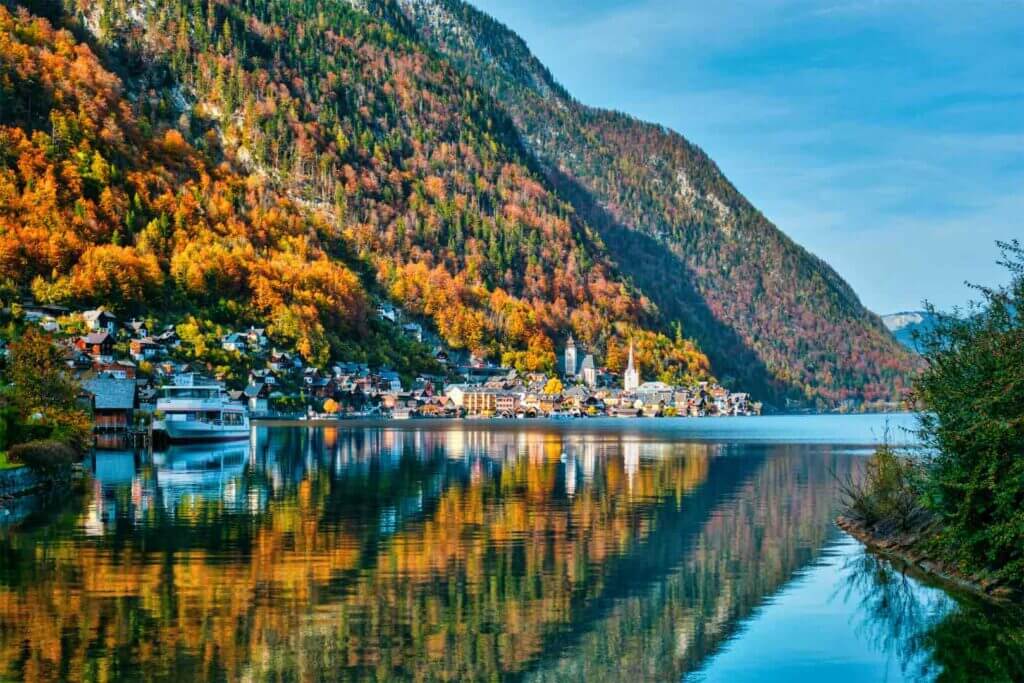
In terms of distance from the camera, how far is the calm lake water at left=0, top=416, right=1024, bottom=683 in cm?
2059

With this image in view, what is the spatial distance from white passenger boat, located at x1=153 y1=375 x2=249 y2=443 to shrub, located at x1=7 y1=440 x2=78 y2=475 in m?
38.7

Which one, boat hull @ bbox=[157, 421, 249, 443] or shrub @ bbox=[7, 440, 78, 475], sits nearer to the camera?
shrub @ bbox=[7, 440, 78, 475]

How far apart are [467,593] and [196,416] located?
2774 inches

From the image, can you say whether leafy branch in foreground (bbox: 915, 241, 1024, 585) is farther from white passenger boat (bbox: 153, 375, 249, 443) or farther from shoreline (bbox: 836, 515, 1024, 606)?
white passenger boat (bbox: 153, 375, 249, 443)

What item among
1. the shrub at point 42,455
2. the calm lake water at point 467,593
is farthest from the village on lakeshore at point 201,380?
the calm lake water at point 467,593

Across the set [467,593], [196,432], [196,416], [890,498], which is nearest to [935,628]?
[467,593]

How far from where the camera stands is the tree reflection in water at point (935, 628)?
70.5ft

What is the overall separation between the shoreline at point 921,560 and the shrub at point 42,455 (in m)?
32.2

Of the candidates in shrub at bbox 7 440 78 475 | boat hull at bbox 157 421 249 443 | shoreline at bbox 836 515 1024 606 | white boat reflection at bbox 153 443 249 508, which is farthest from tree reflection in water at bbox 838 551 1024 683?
boat hull at bbox 157 421 249 443

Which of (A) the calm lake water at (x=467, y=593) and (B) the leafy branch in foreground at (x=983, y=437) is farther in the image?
(B) the leafy branch in foreground at (x=983, y=437)

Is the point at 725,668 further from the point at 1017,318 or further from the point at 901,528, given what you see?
the point at 901,528

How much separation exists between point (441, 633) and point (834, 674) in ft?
24.3

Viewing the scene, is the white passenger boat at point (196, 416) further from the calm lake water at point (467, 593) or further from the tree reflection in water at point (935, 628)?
the tree reflection in water at point (935, 628)

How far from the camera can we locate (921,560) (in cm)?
3238
